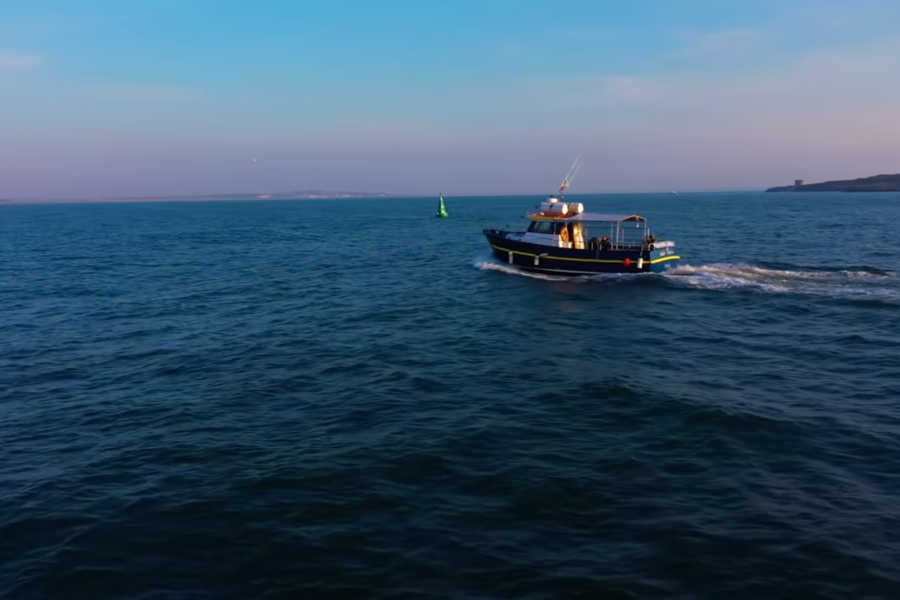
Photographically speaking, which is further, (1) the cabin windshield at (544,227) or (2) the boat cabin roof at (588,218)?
(1) the cabin windshield at (544,227)

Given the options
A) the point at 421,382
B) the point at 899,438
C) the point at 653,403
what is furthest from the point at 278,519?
the point at 899,438

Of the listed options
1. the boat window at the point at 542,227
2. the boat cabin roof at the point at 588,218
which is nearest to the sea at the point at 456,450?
the boat cabin roof at the point at 588,218

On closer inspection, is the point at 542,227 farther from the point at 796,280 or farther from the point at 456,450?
the point at 456,450

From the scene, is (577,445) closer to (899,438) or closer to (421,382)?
(421,382)

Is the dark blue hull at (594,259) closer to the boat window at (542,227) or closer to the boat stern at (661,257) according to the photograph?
the boat stern at (661,257)

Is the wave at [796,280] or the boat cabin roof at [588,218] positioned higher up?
the boat cabin roof at [588,218]

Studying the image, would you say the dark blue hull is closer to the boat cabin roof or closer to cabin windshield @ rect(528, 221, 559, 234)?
cabin windshield @ rect(528, 221, 559, 234)

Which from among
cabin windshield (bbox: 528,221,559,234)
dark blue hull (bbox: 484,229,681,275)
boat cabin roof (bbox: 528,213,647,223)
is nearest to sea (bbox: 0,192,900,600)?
dark blue hull (bbox: 484,229,681,275)
